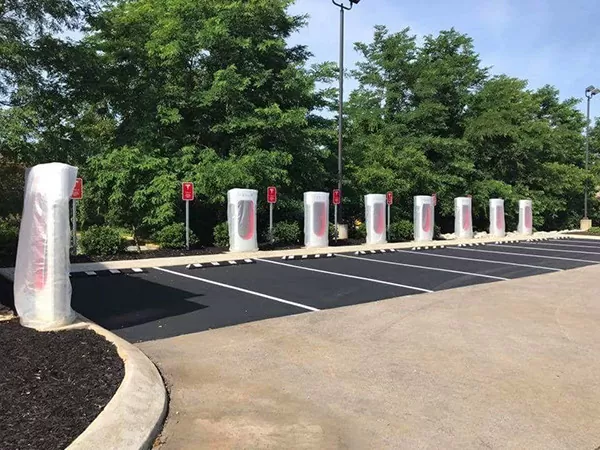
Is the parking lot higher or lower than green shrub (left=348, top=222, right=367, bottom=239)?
lower

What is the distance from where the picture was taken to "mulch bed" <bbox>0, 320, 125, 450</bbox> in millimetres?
3363

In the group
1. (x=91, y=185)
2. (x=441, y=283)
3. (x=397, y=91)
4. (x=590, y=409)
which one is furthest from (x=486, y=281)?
(x=397, y=91)

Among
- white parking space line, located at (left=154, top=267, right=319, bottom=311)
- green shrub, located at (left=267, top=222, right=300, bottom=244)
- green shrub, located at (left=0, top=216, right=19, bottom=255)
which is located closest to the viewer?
white parking space line, located at (left=154, top=267, right=319, bottom=311)

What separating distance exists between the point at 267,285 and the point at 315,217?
7594mm

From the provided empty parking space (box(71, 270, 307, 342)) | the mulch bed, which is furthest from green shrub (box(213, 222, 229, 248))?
the mulch bed

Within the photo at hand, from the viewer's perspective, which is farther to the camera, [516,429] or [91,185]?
[91,185]

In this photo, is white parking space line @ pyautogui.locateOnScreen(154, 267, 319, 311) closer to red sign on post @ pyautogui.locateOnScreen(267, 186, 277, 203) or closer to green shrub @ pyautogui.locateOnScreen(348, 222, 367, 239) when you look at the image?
red sign on post @ pyautogui.locateOnScreen(267, 186, 277, 203)

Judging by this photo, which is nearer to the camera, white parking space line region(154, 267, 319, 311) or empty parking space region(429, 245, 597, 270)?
white parking space line region(154, 267, 319, 311)

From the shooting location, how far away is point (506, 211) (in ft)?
94.6

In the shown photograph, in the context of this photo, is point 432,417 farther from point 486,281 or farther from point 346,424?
point 486,281

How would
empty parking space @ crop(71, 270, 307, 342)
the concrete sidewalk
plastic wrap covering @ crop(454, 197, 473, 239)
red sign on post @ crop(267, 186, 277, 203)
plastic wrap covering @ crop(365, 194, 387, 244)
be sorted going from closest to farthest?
the concrete sidewalk
empty parking space @ crop(71, 270, 307, 342)
red sign on post @ crop(267, 186, 277, 203)
plastic wrap covering @ crop(365, 194, 387, 244)
plastic wrap covering @ crop(454, 197, 473, 239)

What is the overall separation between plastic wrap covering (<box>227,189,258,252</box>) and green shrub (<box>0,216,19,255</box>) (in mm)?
5526

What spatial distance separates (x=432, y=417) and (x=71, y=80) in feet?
39.9

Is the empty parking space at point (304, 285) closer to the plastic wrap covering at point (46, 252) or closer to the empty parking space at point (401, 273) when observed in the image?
the empty parking space at point (401, 273)
